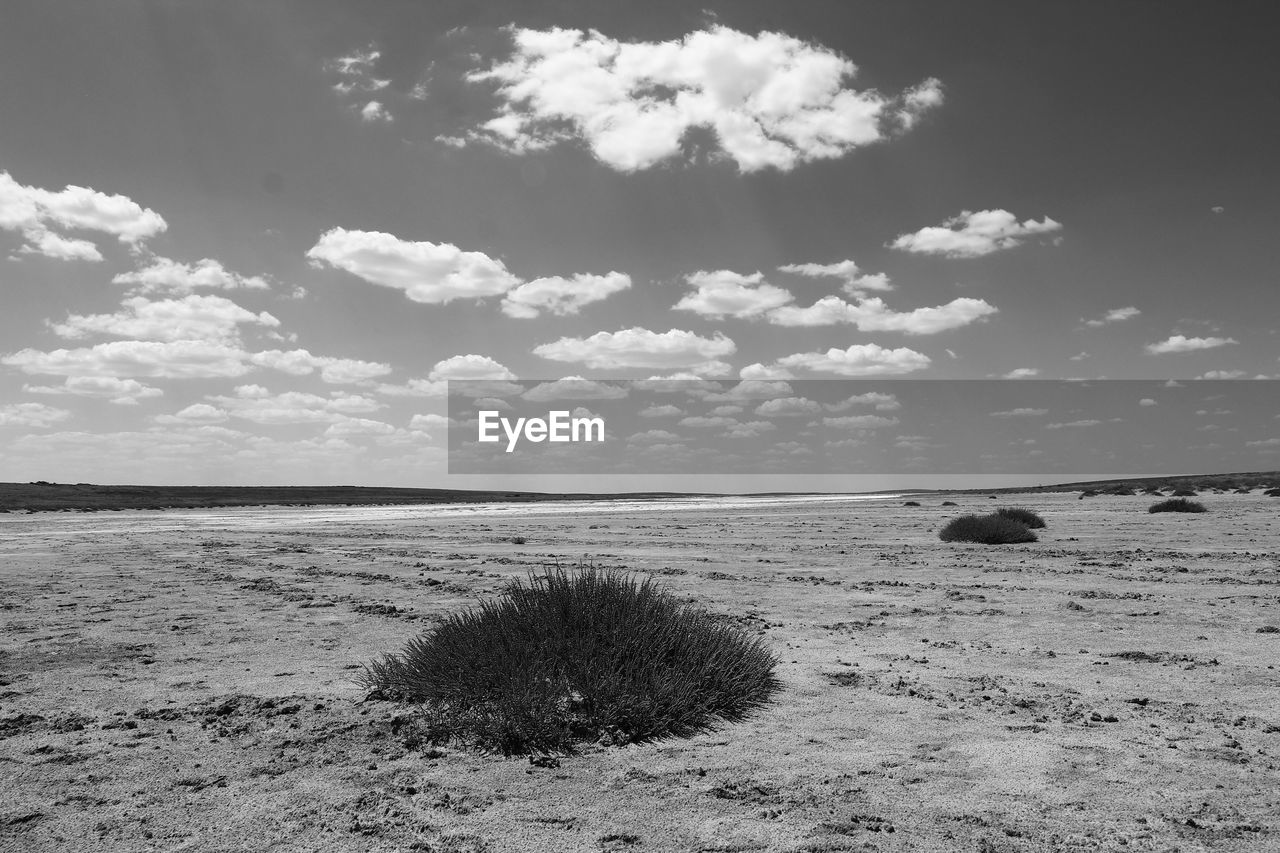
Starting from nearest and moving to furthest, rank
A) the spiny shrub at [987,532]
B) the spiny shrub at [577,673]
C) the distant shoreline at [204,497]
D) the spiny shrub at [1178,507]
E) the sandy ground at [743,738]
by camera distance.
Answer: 1. the sandy ground at [743,738]
2. the spiny shrub at [577,673]
3. the spiny shrub at [987,532]
4. the spiny shrub at [1178,507]
5. the distant shoreline at [204,497]

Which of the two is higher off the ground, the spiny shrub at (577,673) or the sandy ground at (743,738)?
the spiny shrub at (577,673)

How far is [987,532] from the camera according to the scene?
21469 millimetres

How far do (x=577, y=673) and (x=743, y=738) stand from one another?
1.18m

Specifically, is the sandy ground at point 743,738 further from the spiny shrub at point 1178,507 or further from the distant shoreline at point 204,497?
the distant shoreline at point 204,497

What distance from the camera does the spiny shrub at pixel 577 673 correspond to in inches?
206

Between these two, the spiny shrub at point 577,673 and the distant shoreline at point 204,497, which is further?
the distant shoreline at point 204,497

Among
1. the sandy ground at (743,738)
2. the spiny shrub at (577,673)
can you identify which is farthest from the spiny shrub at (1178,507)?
the spiny shrub at (577,673)

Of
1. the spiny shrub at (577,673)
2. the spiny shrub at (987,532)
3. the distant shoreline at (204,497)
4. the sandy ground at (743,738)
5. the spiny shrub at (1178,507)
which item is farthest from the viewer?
the distant shoreline at (204,497)

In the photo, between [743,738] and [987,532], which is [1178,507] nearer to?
[987,532]

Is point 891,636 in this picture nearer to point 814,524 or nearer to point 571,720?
point 571,720

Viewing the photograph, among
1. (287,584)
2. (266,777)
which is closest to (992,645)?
(266,777)

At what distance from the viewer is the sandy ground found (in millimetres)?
3998

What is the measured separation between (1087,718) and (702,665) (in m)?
2.67

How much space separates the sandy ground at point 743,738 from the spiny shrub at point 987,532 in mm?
8488
